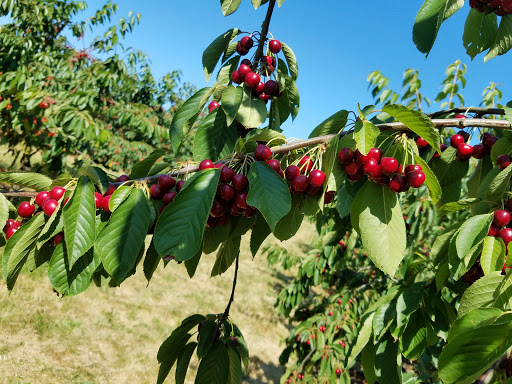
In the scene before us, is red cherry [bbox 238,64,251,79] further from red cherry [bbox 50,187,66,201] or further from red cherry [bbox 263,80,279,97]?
red cherry [bbox 50,187,66,201]

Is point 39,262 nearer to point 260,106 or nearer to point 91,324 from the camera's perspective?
point 260,106

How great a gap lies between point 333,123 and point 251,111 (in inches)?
17.1

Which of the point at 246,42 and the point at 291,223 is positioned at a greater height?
the point at 246,42

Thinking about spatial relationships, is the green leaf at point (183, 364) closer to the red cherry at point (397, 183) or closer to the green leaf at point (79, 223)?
the green leaf at point (79, 223)

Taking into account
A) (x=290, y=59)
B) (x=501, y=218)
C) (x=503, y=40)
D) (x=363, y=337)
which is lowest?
(x=363, y=337)

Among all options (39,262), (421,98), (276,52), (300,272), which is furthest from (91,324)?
(421,98)

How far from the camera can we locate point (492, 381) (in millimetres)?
693

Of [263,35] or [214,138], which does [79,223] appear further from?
[263,35]

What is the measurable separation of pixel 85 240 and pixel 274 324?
22.0ft

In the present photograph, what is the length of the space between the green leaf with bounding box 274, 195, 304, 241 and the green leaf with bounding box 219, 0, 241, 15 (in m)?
0.83

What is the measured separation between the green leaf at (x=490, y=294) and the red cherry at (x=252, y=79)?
107cm

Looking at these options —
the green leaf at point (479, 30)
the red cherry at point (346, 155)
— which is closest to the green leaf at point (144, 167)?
the red cherry at point (346, 155)

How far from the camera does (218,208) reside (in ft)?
3.25

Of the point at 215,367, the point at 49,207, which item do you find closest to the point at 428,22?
the point at 49,207
